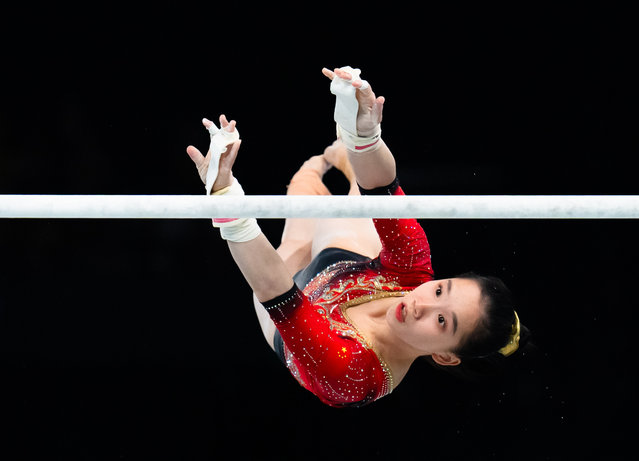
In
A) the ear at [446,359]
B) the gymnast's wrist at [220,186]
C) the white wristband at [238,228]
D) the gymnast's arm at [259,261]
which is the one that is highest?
the gymnast's wrist at [220,186]

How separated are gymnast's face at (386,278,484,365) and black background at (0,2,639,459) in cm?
83

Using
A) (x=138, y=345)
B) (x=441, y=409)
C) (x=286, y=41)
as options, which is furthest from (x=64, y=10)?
(x=441, y=409)

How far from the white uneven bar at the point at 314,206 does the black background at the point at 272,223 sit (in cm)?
130

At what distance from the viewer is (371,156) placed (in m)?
1.72

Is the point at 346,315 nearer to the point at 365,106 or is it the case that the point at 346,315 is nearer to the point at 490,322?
the point at 490,322

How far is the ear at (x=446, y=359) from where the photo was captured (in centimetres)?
178

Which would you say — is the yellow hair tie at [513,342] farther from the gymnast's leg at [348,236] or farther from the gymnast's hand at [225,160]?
the gymnast's hand at [225,160]

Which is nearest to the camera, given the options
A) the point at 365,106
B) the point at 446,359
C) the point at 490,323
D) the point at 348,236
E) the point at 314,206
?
the point at 314,206

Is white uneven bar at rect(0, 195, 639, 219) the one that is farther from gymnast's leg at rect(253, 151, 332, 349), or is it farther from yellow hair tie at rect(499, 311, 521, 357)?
gymnast's leg at rect(253, 151, 332, 349)

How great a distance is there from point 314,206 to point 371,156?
1.77ft

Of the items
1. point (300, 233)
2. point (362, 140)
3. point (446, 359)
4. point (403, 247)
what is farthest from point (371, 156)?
point (300, 233)

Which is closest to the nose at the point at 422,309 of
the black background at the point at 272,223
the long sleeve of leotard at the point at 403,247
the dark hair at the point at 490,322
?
the dark hair at the point at 490,322

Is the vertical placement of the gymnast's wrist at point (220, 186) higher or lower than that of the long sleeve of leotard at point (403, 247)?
lower

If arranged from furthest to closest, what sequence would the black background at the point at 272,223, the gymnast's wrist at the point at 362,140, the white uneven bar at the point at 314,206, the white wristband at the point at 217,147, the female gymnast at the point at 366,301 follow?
1. the black background at the point at 272,223
2. the gymnast's wrist at the point at 362,140
3. the female gymnast at the point at 366,301
4. the white wristband at the point at 217,147
5. the white uneven bar at the point at 314,206
